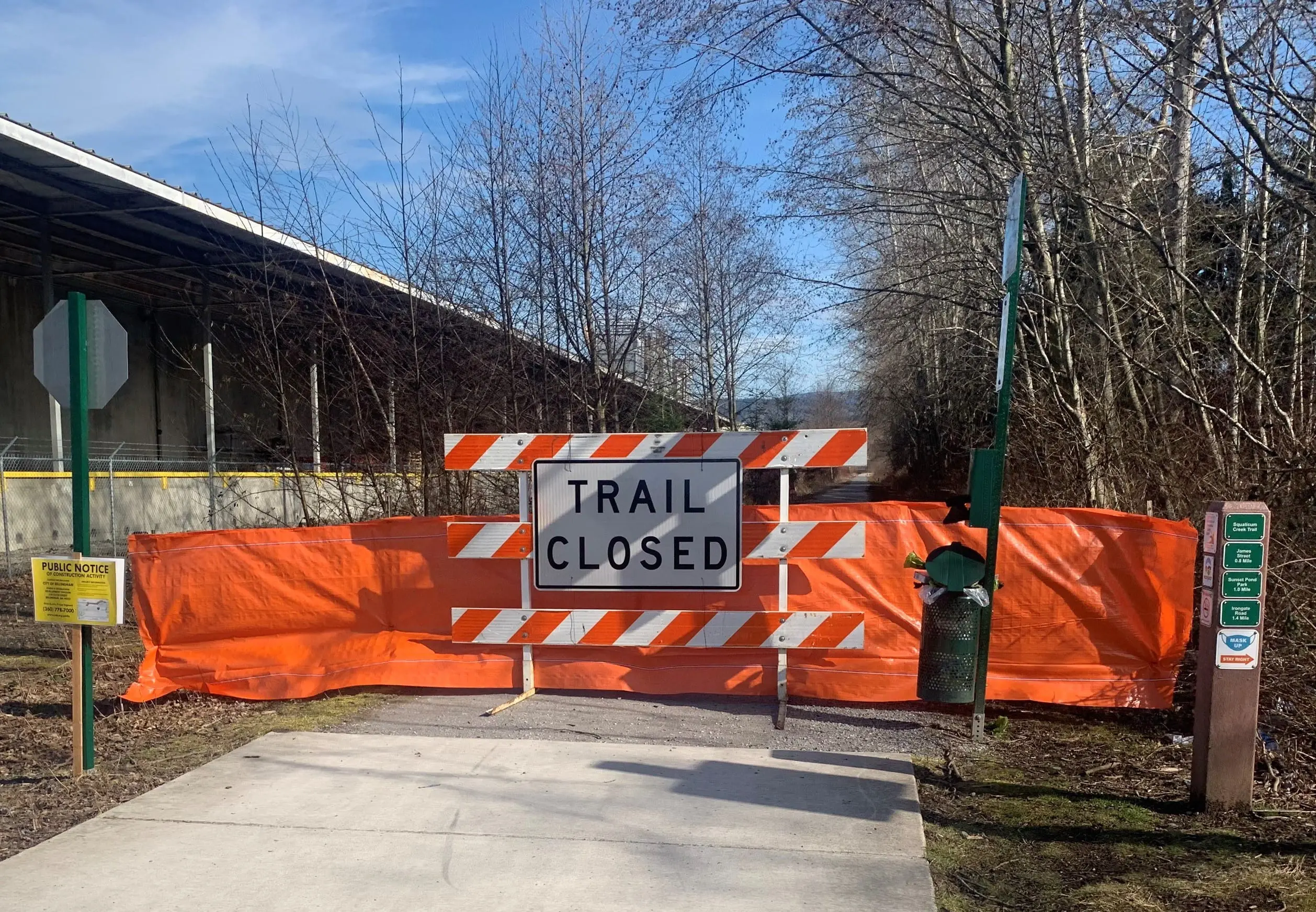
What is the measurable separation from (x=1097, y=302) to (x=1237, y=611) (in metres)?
7.90

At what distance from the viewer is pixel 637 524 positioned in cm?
670

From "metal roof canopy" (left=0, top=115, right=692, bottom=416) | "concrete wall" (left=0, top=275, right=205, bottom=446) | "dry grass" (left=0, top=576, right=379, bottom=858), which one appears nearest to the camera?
"dry grass" (left=0, top=576, right=379, bottom=858)

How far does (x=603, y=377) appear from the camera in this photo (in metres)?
12.9

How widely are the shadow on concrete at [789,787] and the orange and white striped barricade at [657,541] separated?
3.08 ft

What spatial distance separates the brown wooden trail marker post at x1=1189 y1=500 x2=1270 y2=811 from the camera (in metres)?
4.75

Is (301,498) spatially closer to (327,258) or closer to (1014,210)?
(327,258)

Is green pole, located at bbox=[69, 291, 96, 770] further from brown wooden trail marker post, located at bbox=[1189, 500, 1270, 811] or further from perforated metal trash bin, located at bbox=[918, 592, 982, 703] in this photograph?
brown wooden trail marker post, located at bbox=[1189, 500, 1270, 811]

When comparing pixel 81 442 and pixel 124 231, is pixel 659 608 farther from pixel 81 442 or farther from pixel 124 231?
pixel 124 231

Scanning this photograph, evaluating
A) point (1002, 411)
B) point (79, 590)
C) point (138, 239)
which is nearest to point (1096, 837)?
point (1002, 411)

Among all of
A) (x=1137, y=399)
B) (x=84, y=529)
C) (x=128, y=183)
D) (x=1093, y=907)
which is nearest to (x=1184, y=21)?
(x=1137, y=399)

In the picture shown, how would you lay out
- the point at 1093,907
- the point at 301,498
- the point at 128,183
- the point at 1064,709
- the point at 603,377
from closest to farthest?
the point at 1093,907
the point at 1064,709
the point at 301,498
the point at 603,377
the point at 128,183

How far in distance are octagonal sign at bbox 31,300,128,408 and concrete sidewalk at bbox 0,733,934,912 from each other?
2.30m

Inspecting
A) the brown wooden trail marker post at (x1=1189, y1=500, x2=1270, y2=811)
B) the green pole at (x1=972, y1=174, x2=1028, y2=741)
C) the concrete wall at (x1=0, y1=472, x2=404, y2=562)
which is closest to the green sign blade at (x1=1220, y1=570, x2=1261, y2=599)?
the brown wooden trail marker post at (x1=1189, y1=500, x2=1270, y2=811)

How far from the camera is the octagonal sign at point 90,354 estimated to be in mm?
5547
